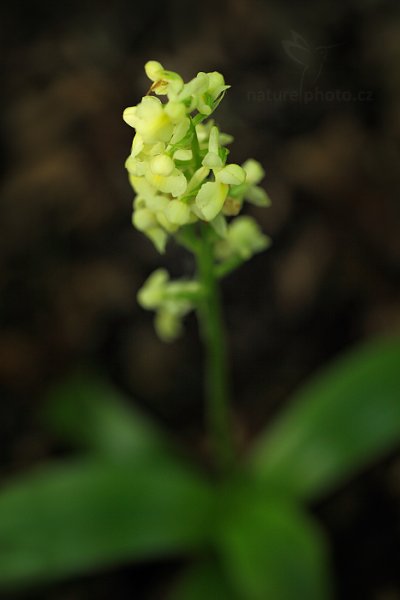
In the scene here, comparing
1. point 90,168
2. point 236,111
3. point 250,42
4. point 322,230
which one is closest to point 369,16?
point 250,42

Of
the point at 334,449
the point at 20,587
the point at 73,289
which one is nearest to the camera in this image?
the point at 334,449

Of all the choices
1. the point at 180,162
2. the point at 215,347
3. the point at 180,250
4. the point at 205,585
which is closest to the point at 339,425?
the point at 215,347

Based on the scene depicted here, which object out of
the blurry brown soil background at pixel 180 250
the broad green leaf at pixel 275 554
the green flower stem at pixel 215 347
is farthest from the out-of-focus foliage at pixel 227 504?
the blurry brown soil background at pixel 180 250

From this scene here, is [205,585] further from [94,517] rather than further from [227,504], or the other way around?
[94,517]

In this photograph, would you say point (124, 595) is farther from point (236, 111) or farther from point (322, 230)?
point (236, 111)

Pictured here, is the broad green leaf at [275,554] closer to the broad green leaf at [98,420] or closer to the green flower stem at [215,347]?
the green flower stem at [215,347]

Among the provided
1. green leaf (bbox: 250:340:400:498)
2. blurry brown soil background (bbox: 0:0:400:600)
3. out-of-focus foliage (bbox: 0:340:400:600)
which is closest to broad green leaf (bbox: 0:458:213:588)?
out-of-focus foliage (bbox: 0:340:400:600)
